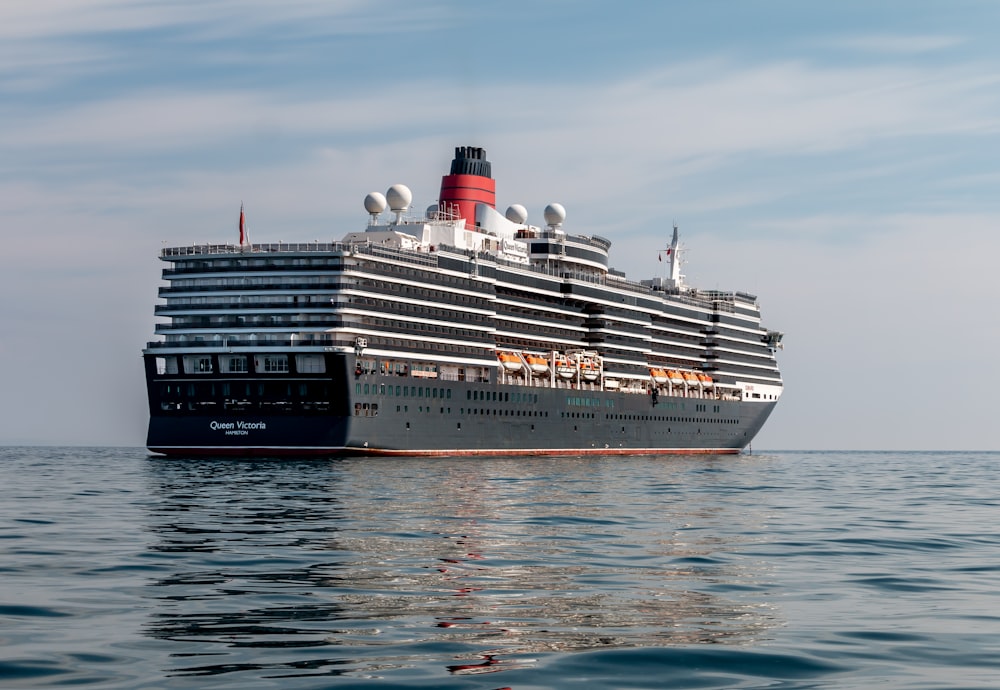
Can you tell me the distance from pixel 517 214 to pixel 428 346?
122 feet

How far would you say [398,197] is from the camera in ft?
351

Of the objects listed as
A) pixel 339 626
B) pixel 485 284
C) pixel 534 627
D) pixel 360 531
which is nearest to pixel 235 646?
pixel 339 626

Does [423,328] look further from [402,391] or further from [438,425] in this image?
[438,425]

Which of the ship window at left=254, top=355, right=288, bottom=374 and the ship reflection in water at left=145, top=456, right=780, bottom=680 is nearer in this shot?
the ship reflection in water at left=145, top=456, right=780, bottom=680

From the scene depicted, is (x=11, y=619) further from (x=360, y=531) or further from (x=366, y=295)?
(x=366, y=295)

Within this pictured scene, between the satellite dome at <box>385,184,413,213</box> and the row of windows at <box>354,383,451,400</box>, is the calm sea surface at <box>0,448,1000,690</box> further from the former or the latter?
the satellite dome at <box>385,184,413,213</box>

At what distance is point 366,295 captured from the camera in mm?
85250

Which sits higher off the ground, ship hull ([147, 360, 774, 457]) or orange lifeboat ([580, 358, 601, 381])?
orange lifeboat ([580, 358, 601, 381])

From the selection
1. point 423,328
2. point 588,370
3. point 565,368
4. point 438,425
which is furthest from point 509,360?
point 438,425

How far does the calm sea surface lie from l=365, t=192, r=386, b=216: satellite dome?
69210 mm

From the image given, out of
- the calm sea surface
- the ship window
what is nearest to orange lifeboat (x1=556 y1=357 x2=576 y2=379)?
the ship window

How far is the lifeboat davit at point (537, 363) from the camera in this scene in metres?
105

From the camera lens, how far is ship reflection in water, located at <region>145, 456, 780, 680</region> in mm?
14306

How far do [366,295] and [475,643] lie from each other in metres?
71.5
